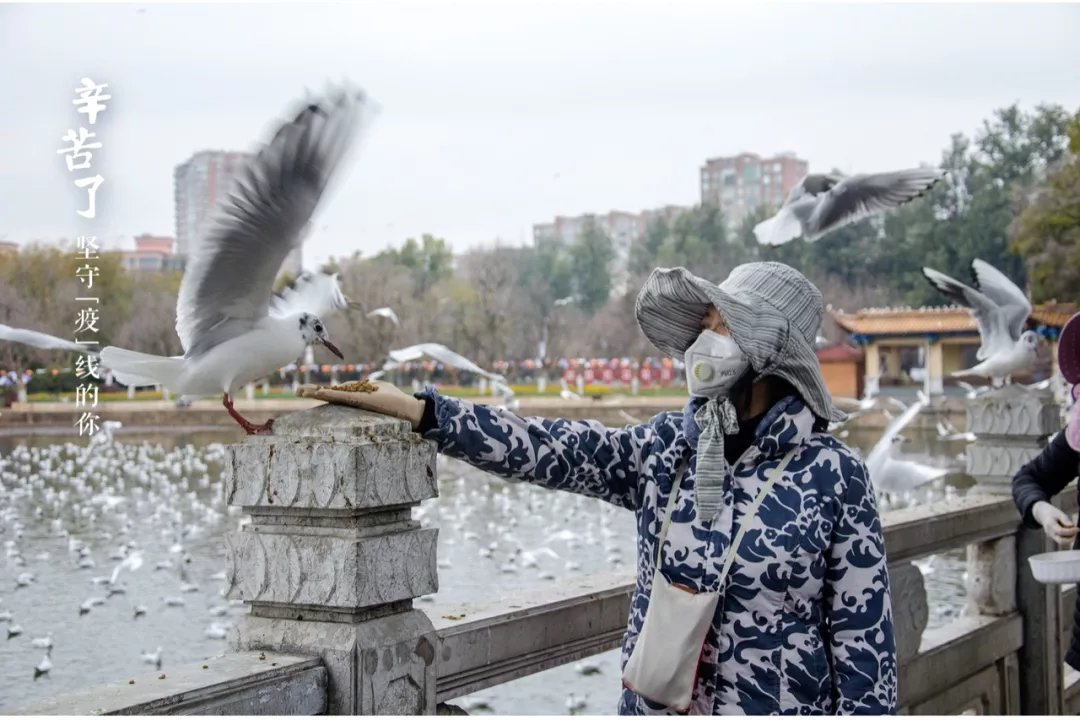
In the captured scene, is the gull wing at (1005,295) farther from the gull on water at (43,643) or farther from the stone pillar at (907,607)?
the gull on water at (43,643)

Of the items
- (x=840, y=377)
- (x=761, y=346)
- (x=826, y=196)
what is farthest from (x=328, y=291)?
(x=840, y=377)

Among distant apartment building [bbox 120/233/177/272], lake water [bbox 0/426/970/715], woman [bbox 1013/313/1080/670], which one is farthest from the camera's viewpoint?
distant apartment building [bbox 120/233/177/272]

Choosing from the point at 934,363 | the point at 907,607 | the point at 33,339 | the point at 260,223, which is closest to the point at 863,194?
the point at 907,607

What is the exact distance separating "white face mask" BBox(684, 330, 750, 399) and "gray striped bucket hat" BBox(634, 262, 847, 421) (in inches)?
0.7

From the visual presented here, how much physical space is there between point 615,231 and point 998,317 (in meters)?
69.6

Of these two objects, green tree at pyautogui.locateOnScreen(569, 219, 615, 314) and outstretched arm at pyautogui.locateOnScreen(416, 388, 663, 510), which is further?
green tree at pyautogui.locateOnScreen(569, 219, 615, 314)

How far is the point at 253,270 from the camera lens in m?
3.01

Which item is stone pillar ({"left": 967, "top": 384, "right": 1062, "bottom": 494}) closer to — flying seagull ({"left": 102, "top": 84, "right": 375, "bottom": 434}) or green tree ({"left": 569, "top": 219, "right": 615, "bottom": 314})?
flying seagull ({"left": 102, "top": 84, "right": 375, "bottom": 434})

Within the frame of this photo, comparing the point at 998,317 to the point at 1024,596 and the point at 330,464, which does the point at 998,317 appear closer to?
the point at 1024,596

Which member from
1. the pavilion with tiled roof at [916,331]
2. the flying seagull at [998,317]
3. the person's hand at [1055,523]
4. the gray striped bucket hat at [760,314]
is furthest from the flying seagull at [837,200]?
the pavilion with tiled roof at [916,331]

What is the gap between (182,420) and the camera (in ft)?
68.0

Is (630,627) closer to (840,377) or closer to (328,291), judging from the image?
(328,291)

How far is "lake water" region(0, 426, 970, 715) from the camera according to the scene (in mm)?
8109

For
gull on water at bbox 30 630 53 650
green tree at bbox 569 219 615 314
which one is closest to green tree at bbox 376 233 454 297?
green tree at bbox 569 219 615 314
